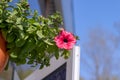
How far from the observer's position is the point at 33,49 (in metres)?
0.80

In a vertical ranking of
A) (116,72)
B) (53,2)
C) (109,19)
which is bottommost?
(116,72)

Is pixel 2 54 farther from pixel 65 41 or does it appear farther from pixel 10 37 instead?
pixel 65 41

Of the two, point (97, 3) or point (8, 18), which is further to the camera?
point (97, 3)

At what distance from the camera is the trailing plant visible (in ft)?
2.52

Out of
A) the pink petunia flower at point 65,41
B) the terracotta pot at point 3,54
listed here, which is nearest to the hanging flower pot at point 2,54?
the terracotta pot at point 3,54

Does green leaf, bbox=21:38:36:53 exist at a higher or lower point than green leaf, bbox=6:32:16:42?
lower

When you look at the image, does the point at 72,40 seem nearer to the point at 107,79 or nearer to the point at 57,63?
the point at 57,63

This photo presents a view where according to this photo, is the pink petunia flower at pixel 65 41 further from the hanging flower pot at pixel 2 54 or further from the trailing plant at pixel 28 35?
the hanging flower pot at pixel 2 54

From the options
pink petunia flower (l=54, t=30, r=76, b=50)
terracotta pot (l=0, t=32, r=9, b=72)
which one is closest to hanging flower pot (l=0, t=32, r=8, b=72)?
terracotta pot (l=0, t=32, r=9, b=72)

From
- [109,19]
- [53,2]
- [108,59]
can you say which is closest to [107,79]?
[108,59]

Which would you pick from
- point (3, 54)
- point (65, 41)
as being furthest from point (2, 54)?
point (65, 41)

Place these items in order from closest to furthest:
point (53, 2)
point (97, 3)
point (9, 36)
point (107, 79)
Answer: point (9, 36) < point (53, 2) < point (107, 79) < point (97, 3)

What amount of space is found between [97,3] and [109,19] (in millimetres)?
320

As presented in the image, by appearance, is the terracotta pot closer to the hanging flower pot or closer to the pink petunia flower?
the hanging flower pot
